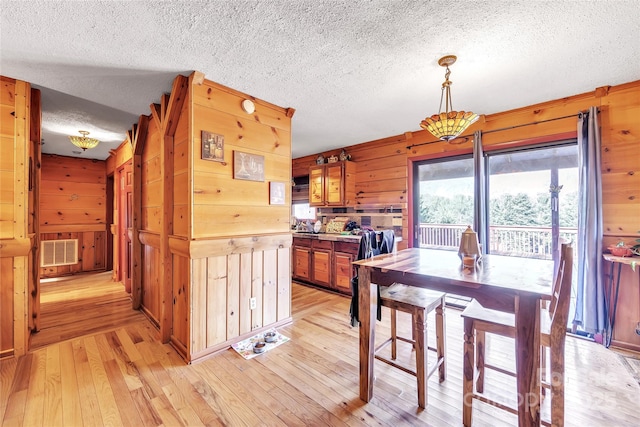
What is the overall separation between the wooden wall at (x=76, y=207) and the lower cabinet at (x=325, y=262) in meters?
4.46

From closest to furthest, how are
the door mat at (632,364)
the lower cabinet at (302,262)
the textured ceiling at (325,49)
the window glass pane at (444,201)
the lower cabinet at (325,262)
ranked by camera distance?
1. the textured ceiling at (325,49)
2. the door mat at (632,364)
3. the window glass pane at (444,201)
4. the lower cabinet at (325,262)
5. the lower cabinet at (302,262)

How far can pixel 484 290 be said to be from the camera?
139 cm

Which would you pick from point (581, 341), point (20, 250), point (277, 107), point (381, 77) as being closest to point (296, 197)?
point (277, 107)

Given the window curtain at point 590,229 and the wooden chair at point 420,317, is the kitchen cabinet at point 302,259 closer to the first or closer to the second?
the wooden chair at point 420,317

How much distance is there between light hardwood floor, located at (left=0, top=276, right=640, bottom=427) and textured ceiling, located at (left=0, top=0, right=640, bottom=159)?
7.92ft

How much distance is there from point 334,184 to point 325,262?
138 centimetres

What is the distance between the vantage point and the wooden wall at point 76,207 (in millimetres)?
5160

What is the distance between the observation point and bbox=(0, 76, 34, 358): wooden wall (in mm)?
2277

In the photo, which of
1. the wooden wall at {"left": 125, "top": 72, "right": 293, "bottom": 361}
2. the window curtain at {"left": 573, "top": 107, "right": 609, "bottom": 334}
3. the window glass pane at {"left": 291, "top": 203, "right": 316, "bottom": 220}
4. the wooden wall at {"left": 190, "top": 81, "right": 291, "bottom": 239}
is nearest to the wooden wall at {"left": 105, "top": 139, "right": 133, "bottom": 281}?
the wooden wall at {"left": 125, "top": 72, "right": 293, "bottom": 361}

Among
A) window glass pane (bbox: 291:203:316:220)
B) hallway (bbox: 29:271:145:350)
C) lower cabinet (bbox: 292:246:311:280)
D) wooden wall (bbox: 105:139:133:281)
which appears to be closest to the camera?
hallway (bbox: 29:271:145:350)

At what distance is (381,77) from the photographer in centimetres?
234

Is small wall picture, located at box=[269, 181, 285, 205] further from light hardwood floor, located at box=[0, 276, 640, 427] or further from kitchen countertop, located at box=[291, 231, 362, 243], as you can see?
light hardwood floor, located at box=[0, 276, 640, 427]

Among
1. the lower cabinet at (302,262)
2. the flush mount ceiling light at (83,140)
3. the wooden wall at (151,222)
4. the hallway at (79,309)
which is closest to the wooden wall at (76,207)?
the hallway at (79,309)

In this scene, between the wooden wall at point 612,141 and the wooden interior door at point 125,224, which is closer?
the wooden wall at point 612,141
